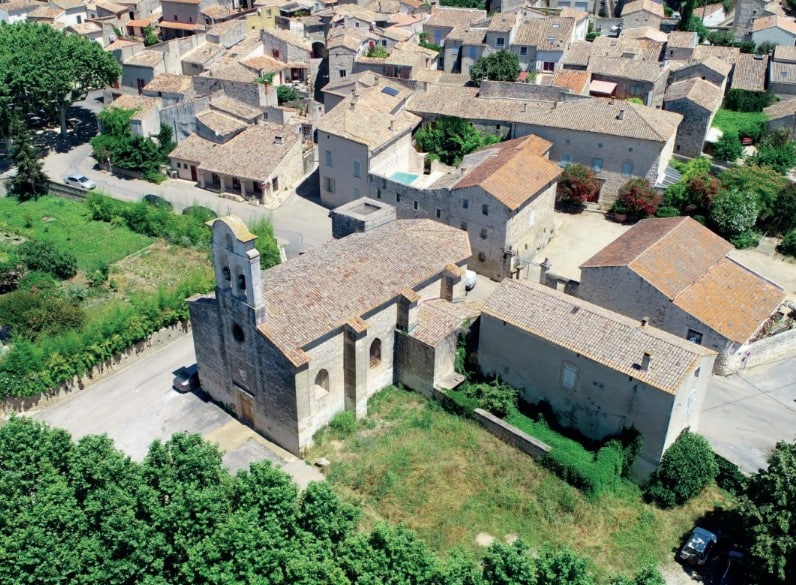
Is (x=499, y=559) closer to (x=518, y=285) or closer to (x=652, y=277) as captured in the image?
(x=518, y=285)

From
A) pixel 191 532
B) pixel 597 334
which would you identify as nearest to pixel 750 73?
pixel 597 334

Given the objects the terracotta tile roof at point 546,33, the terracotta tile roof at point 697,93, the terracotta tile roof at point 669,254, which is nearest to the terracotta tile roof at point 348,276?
the terracotta tile roof at point 669,254

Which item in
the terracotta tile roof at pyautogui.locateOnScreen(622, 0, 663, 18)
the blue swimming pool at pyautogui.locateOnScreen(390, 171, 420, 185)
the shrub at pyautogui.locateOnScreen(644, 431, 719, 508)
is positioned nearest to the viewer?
the shrub at pyautogui.locateOnScreen(644, 431, 719, 508)

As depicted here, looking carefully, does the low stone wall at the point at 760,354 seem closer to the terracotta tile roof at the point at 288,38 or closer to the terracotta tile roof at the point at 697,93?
the terracotta tile roof at the point at 697,93

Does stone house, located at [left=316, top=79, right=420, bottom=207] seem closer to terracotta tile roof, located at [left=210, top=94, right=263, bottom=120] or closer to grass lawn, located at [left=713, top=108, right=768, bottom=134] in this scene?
terracotta tile roof, located at [left=210, top=94, right=263, bottom=120]

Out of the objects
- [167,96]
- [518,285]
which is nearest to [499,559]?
[518,285]

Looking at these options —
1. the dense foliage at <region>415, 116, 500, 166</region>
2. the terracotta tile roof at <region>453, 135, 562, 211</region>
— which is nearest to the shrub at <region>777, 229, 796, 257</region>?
the terracotta tile roof at <region>453, 135, 562, 211</region>
